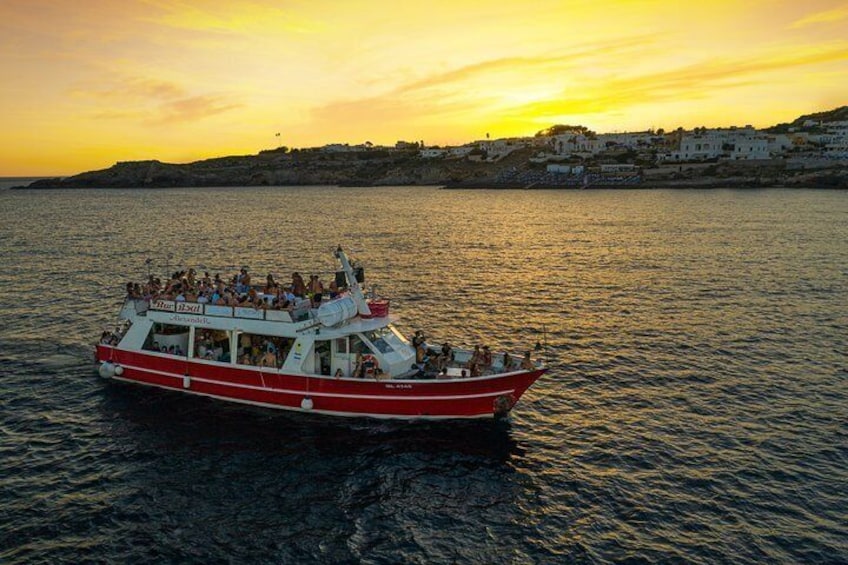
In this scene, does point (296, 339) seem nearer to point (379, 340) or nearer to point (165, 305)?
point (379, 340)

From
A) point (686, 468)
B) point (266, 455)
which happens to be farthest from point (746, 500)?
point (266, 455)

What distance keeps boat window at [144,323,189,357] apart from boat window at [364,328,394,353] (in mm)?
9183

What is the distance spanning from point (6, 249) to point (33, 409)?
5349 centimetres

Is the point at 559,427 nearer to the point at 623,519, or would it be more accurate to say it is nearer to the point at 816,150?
the point at 623,519

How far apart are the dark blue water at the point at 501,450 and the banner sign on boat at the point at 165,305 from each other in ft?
13.2

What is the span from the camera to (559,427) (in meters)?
23.3

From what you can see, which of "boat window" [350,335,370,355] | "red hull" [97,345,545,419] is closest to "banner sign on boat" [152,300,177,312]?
"red hull" [97,345,545,419]

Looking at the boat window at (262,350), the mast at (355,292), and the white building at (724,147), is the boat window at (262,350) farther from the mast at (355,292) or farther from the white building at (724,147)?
the white building at (724,147)

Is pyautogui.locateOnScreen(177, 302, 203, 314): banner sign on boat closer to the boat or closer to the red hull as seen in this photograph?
the boat

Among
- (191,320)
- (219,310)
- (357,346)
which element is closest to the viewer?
(357,346)

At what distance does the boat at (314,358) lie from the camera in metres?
22.5

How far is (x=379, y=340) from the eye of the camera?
77.8 feet

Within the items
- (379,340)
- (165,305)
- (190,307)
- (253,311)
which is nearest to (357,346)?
(379,340)

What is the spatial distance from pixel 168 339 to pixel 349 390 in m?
9.67
